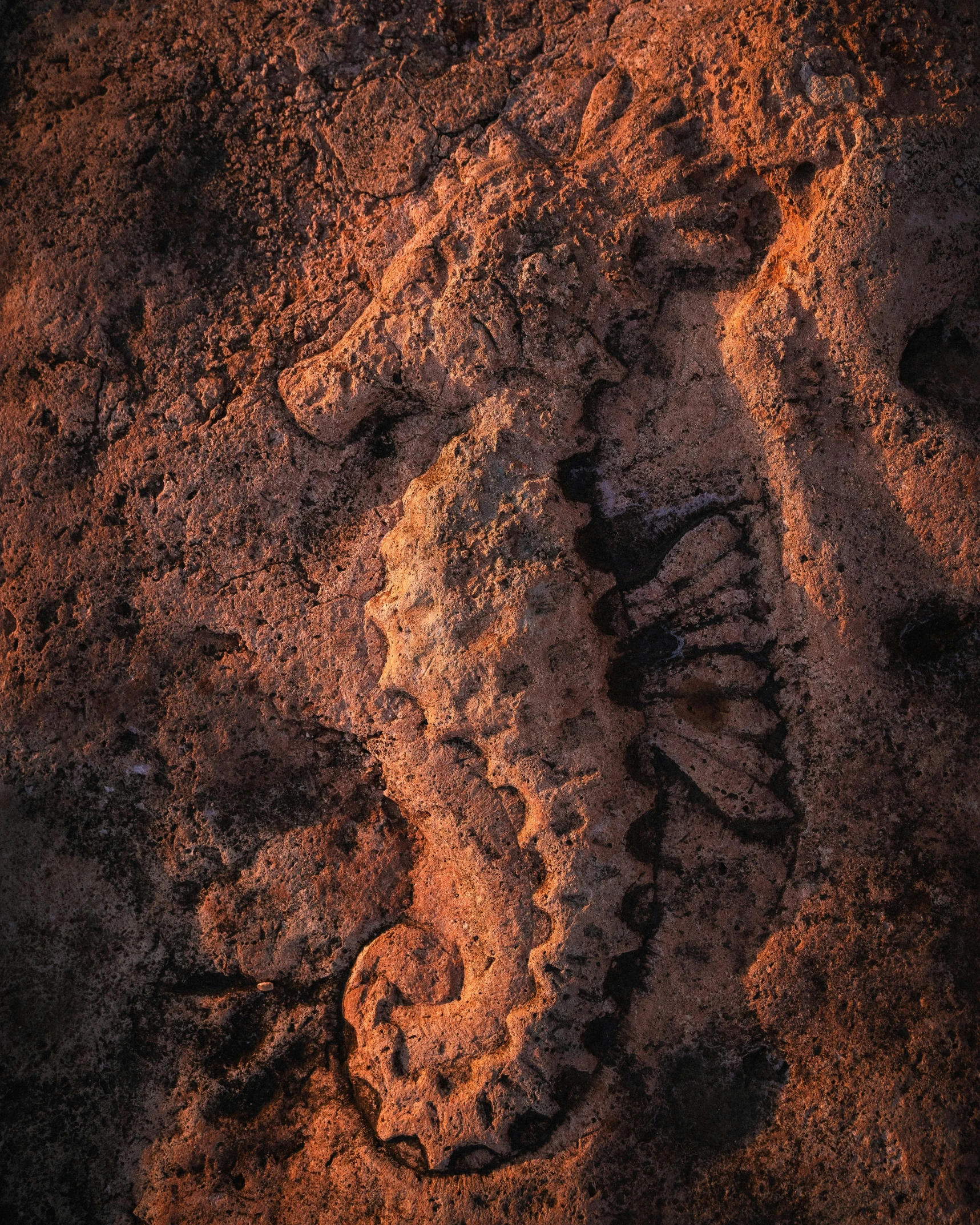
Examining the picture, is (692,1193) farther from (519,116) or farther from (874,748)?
(519,116)

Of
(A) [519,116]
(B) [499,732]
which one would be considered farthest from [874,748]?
(A) [519,116]

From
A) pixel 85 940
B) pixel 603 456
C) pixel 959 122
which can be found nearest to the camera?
pixel 959 122

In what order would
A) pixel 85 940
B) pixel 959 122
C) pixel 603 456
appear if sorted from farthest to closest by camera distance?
pixel 85 940 → pixel 603 456 → pixel 959 122

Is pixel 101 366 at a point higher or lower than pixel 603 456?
lower

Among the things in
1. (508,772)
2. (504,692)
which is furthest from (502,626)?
(508,772)

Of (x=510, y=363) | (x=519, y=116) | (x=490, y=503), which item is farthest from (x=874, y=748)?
(x=519, y=116)

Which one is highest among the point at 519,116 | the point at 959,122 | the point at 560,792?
the point at 959,122

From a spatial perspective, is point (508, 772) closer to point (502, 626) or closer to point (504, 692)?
point (504, 692)

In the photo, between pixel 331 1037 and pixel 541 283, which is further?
pixel 331 1037
